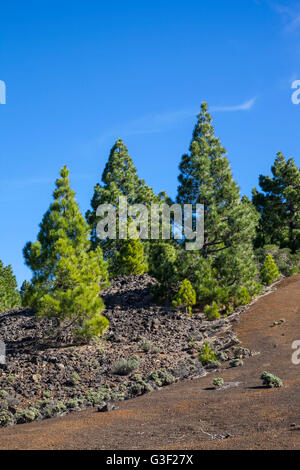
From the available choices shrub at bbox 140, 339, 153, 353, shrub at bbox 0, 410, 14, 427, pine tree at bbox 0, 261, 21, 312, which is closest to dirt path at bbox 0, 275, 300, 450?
shrub at bbox 0, 410, 14, 427

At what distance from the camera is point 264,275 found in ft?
83.8

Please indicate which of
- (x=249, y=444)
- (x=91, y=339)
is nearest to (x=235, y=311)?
(x=91, y=339)

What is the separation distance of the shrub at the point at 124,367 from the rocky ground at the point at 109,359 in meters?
0.03

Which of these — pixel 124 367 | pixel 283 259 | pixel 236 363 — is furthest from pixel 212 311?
pixel 283 259

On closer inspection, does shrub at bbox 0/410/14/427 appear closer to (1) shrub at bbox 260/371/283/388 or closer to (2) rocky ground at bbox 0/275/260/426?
(2) rocky ground at bbox 0/275/260/426

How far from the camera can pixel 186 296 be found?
20.7 meters

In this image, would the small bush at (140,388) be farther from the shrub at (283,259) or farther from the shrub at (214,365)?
the shrub at (283,259)

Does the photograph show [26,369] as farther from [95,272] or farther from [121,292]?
[121,292]

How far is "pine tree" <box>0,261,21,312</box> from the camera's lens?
1641 inches

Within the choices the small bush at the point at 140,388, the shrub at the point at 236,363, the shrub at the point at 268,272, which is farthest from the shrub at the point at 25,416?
the shrub at the point at 268,272

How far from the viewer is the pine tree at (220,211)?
22000 millimetres

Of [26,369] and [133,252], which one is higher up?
[133,252]

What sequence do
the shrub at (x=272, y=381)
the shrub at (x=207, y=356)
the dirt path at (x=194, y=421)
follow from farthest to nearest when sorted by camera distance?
the shrub at (x=207, y=356) → the shrub at (x=272, y=381) → the dirt path at (x=194, y=421)
